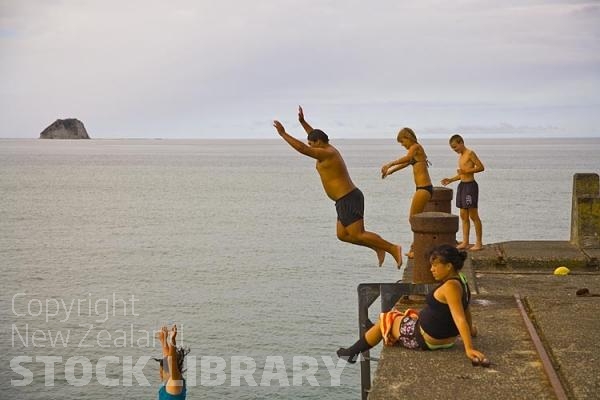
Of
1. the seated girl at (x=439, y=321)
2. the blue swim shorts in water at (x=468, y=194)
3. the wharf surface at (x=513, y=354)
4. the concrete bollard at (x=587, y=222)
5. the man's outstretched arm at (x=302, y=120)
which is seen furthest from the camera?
the concrete bollard at (x=587, y=222)

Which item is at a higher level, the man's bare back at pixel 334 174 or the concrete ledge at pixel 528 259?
the man's bare back at pixel 334 174

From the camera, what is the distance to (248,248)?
41875 mm

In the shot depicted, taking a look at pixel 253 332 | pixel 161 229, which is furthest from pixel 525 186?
pixel 253 332

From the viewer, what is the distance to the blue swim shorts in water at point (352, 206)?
836 cm

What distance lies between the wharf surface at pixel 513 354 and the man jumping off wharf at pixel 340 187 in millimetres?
911

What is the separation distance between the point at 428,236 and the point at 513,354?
6.00 ft

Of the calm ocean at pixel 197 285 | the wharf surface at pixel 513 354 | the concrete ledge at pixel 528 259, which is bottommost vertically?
the calm ocean at pixel 197 285

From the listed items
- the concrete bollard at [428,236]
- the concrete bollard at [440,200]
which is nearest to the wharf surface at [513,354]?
the concrete bollard at [428,236]

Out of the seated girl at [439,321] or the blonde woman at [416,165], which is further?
the blonde woman at [416,165]

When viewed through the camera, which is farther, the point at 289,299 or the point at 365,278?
the point at 365,278

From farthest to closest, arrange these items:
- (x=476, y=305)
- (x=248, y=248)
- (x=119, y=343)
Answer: (x=248, y=248) < (x=119, y=343) < (x=476, y=305)

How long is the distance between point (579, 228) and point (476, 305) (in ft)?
18.9

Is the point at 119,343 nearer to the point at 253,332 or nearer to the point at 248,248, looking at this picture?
the point at 253,332

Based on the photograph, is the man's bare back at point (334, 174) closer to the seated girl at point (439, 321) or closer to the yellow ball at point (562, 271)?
the seated girl at point (439, 321)
